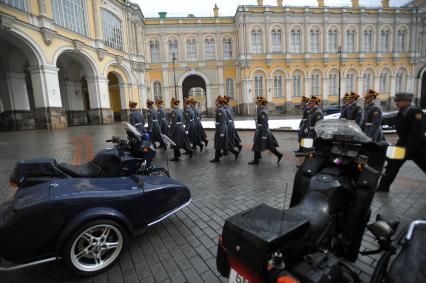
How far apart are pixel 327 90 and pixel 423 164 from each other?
36092 millimetres

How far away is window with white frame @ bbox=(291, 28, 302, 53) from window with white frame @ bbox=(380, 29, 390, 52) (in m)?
13.2

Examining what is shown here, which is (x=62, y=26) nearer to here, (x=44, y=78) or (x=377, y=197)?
(x=44, y=78)

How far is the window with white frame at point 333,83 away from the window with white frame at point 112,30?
97.3ft

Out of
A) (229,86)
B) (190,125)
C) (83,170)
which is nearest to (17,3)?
(190,125)

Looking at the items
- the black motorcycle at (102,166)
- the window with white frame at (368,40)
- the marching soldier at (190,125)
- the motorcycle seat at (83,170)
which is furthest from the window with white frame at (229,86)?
the motorcycle seat at (83,170)

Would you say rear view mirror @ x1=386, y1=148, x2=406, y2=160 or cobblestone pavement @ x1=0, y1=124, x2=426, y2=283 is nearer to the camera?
rear view mirror @ x1=386, y1=148, x2=406, y2=160

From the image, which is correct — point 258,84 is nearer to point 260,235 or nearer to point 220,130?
point 220,130

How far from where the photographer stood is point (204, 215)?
3648 mm

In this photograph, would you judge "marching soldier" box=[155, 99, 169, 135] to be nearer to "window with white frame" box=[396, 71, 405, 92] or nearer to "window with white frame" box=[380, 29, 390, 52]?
"window with white frame" box=[380, 29, 390, 52]

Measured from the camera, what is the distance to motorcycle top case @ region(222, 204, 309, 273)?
48.3 inches

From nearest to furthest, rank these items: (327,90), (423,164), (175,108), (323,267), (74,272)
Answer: (323,267) → (74,272) → (423,164) → (175,108) → (327,90)

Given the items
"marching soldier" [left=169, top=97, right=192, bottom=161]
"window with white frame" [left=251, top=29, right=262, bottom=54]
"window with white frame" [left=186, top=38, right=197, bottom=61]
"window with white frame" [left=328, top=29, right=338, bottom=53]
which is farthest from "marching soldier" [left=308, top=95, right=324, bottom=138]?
"window with white frame" [left=328, top=29, right=338, bottom=53]

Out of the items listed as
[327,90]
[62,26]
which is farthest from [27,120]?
[327,90]

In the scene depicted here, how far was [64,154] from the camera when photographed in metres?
8.59
